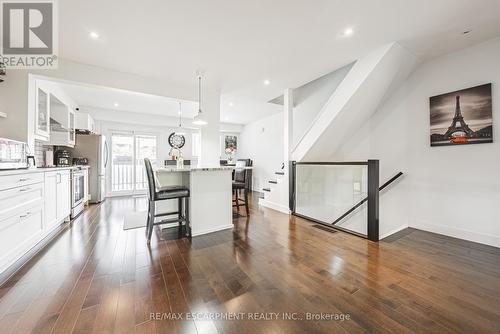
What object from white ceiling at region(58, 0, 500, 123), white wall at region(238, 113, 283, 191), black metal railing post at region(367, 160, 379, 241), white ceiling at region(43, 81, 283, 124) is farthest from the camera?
white wall at region(238, 113, 283, 191)

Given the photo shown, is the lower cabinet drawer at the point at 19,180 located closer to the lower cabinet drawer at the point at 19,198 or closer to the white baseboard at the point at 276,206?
the lower cabinet drawer at the point at 19,198

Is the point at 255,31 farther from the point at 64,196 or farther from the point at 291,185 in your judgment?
the point at 64,196

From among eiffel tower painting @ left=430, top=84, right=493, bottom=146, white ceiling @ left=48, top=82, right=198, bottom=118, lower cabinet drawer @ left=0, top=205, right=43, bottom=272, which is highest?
white ceiling @ left=48, top=82, right=198, bottom=118

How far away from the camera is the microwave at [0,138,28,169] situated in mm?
2121

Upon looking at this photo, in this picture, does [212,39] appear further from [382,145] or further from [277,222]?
[382,145]

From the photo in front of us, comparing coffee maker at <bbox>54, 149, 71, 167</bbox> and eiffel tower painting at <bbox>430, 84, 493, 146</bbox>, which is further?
coffee maker at <bbox>54, 149, 71, 167</bbox>

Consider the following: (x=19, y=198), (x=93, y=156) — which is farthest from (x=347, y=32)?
(x=93, y=156)

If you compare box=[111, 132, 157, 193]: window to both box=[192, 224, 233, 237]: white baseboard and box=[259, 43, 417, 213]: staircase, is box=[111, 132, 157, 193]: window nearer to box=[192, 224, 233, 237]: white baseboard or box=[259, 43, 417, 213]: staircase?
box=[192, 224, 233, 237]: white baseboard

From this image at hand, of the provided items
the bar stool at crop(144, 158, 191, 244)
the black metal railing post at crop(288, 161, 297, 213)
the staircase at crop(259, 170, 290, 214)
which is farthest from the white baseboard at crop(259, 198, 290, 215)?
the bar stool at crop(144, 158, 191, 244)

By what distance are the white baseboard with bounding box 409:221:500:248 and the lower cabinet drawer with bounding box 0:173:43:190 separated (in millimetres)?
5439

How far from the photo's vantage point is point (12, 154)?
2289 mm

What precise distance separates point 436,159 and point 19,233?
→ 5611 millimetres

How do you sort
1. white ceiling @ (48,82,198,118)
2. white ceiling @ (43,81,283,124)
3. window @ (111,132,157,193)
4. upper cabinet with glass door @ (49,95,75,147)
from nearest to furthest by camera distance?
upper cabinet with glass door @ (49,95,75,147), white ceiling @ (48,82,198,118), white ceiling @ (43,81,283,124), window @ (111,132,157,193)

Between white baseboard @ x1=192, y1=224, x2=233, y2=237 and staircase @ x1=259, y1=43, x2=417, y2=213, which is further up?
staircase @ x1=259, y1=43, x2=417, y2=213
